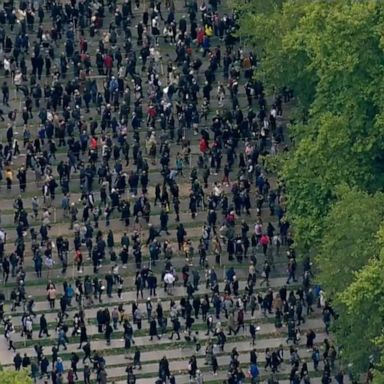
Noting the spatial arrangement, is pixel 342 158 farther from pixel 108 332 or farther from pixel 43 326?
pixel 43 326

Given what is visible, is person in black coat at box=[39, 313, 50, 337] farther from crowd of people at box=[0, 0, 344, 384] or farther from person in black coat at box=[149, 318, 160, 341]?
person in black coat at box=[149, 318, 160, 341]

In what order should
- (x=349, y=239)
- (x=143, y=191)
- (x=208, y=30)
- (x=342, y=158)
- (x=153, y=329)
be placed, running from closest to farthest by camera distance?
(x=349, y=239) → (x=153, y=329) → (x=342, y=158) → (x=143, y=191) → (x=208, y=30)

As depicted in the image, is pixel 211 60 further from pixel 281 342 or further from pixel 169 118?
pixel 281 342

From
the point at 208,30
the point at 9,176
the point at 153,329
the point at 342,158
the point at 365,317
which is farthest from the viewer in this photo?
the point at 208,30

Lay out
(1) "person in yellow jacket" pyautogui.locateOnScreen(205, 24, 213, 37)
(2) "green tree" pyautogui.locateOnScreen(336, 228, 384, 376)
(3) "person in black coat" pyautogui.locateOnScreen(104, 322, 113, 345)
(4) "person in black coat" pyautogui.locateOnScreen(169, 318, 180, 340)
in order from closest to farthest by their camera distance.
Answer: (2) "green tree" pyautogui.locateOnScreen(336, 228, 384, 376) < (4) "person in black coat" pyautogui.locateOnScreen(169, 318, 180, 340) < (3) "person in black coat" pyautogui.locateOnScreen(104, 322, 113, 345) < (1) "person in yellow jacket" pyautogui.locateOnScreen(205, 24, 213, 37)

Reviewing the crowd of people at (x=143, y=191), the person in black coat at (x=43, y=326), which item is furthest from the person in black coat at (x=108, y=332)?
the person in black coat at (x=43, y=326)

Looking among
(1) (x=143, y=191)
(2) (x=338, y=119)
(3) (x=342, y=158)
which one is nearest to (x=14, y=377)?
(3) (x=342, y=158)

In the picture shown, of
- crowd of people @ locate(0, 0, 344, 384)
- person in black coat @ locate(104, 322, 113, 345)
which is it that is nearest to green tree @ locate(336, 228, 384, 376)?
crowd of people @ locate(0, 0, 344, 384)
